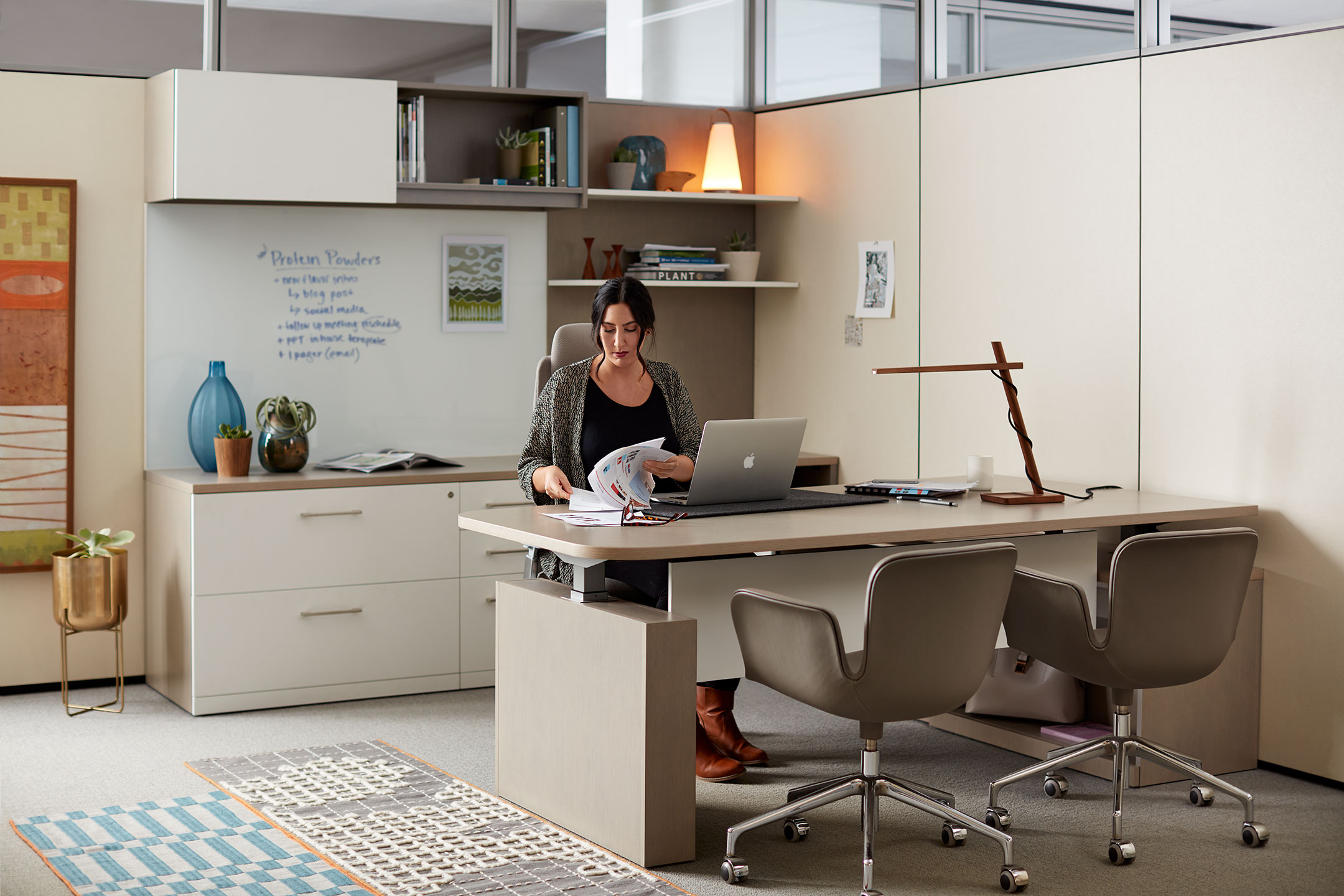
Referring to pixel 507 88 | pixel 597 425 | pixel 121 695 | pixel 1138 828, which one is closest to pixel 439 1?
pixel 507 88

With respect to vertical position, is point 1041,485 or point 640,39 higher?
point 640,39

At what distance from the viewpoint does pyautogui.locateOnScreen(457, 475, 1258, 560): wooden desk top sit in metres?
3.33

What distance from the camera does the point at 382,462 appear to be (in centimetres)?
520

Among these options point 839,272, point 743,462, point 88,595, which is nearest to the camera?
point 743,462

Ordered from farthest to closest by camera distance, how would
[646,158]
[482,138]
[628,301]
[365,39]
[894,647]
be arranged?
[646,158] < [482,138] < [365,39] < [628,301] < [894,647]

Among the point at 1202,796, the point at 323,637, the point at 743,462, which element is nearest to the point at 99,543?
the point at 323,637

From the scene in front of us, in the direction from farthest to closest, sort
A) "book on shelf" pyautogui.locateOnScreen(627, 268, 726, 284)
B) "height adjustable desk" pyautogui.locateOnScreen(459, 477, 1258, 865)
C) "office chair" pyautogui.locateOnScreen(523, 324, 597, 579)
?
"book on shelf" pyautogui.locateOnScreen(627, 268, 726, 284), "office chair" pyautogui.locateOnScreen(523, 324, 597, 579), "height adjustable desk" pyautogui.locateOnScreen(459, 477, 1258, 865)

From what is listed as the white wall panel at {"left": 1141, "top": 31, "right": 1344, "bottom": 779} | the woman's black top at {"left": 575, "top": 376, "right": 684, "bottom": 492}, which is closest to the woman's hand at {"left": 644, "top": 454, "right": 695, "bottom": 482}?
the woman's black top at {"left": 575, "top": 376, "right": 684, "bottom": 492}

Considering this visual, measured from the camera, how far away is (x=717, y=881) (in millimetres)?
3363

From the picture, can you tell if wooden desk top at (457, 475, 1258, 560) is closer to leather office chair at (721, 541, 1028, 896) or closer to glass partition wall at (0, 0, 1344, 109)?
leather office chair at (721, 541, 1028, 896)

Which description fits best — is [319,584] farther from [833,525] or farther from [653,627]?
[833,525]

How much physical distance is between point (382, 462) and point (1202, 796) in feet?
9.52

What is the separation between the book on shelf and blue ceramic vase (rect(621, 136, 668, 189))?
35 centimetres

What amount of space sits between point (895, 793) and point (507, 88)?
125 inches
